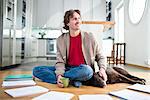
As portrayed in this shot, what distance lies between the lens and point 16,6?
383 centimetres

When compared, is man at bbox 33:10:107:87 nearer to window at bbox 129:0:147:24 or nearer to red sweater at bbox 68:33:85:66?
red sweater at bbox 68:33:85:66

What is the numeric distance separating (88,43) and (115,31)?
5.23 meters

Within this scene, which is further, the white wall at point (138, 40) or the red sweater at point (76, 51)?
the white wall at point (138, 40)

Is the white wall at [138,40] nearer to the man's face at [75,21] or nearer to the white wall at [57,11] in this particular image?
the white wall at [57,11]

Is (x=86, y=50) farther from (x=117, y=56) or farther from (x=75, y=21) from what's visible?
(x=117, y=56)

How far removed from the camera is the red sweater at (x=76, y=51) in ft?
6.17

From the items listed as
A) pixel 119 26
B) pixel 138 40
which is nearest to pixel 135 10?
pixel 138 40

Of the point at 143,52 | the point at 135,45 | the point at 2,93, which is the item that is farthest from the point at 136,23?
the point at 2,93

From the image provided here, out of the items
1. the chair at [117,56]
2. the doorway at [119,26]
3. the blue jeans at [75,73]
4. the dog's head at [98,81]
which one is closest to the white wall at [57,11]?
the doorway at [119,26]

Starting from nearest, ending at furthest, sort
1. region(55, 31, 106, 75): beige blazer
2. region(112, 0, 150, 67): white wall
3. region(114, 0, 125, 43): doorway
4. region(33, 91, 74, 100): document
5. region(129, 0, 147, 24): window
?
1. region(33, 91, 74, 100): document
2. region(55, 31, 106, 75): beige blazer
3. region(112, 0, 150, 67): white wall
4. region(129, 0, 147, 24): window
5. region(114, 0, 125, 43): doorway

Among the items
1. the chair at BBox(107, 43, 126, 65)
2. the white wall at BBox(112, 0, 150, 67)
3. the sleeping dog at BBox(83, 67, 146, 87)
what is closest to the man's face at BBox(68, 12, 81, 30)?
the sleeping dog at BBox(83, 67, 146, 87)

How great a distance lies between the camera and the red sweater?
1.88 metres

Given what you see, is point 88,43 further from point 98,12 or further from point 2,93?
point 98,12

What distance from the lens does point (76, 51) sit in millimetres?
1881
